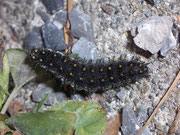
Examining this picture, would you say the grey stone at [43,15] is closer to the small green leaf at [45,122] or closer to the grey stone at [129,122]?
the small green leaf at [45,122]

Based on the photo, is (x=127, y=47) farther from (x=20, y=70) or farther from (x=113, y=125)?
(x=20, y=70)

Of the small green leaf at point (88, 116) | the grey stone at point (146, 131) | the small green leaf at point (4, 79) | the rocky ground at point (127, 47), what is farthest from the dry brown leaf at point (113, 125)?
the small green leaf at point (4, 79)

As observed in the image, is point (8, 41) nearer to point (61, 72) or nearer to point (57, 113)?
point (61, 72)

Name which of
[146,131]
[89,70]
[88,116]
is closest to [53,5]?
[89,70]

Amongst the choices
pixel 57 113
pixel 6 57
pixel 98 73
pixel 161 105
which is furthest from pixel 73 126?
pixel 6 57

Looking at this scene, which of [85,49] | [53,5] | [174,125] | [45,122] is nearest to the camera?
[45,122]
